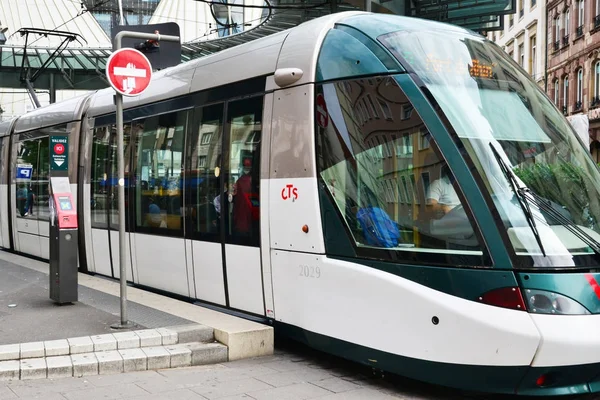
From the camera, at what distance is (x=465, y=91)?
539 cm

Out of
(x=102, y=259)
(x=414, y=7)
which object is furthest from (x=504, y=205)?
(x=414, y=7)

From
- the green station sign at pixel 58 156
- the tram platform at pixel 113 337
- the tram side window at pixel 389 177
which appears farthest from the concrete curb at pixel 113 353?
the green station sign at pixel 58 156

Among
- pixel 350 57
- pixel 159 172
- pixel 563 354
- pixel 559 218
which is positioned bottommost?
pixel 563 354

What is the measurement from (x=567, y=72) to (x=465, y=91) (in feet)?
117

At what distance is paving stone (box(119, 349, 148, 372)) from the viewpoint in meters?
5.77

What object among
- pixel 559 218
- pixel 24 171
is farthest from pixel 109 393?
pixel 24 171

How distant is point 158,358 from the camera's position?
5.91 m

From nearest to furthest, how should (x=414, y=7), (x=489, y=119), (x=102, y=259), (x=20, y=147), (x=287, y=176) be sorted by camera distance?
(x=489, y=119), (x=287, y=176), (x=102, y=259), (x=20, y=147), (x=414, y=7)

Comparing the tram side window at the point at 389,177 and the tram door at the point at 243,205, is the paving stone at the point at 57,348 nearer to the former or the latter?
the tram door at the point at 243,205

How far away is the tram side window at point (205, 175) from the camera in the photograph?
287 inches

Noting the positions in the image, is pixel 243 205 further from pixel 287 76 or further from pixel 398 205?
pixel 398 205

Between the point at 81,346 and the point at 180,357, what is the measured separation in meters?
0.85

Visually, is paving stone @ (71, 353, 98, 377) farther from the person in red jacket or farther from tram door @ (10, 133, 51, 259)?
tram door @ (10, 133, 51, 259)

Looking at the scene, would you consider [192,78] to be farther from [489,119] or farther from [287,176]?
[489,119]
